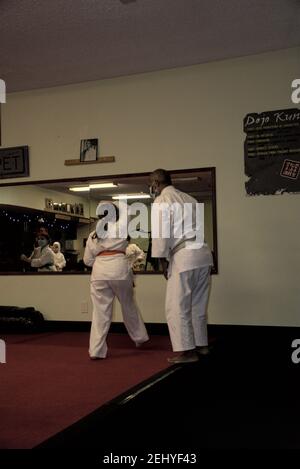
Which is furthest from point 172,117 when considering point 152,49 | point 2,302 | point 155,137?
point 2,302

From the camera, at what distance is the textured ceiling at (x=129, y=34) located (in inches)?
173

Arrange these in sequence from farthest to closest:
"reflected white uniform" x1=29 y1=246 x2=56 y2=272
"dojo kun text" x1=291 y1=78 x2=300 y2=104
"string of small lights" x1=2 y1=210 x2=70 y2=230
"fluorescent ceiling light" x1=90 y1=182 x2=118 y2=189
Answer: "string of small lights" x1=2 y1=210 x2=70 y2=230 < "reflected white uniform" x1=29 y1=246 x2=56 y2=272 < "fluorescent ceiling light" x1=90 y1=182 x2=118 y2=189 < "dojo kun text" x1=291 y1=78 x2=300 y2=104

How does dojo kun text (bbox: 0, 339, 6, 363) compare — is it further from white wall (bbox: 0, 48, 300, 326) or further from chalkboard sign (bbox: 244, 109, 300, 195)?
chalkboard sign (bbox: 244, 109, 300, 195)

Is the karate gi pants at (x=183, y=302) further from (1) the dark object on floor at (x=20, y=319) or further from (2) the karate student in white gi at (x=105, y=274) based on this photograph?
(1) the dark object on floor at (x=20, y=319)

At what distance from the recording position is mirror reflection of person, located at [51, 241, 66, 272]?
21.6ft

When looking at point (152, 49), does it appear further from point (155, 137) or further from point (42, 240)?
point (42, 240)

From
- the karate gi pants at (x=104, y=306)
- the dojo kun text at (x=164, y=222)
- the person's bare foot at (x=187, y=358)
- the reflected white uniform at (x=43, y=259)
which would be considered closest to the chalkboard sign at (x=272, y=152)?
the dojo kun text at (x=164, y=222)

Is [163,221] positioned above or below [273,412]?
above

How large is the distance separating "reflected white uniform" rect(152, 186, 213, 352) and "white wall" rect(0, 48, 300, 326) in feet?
4.82

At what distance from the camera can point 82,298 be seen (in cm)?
603

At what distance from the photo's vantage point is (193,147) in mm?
5652

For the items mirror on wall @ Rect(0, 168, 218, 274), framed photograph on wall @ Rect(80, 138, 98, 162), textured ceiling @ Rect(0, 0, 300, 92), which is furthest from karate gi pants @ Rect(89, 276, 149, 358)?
textured ceiling @ Rect(0, 0, 300, 92)

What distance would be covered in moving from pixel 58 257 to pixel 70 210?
73cm

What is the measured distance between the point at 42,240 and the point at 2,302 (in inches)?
41.3
